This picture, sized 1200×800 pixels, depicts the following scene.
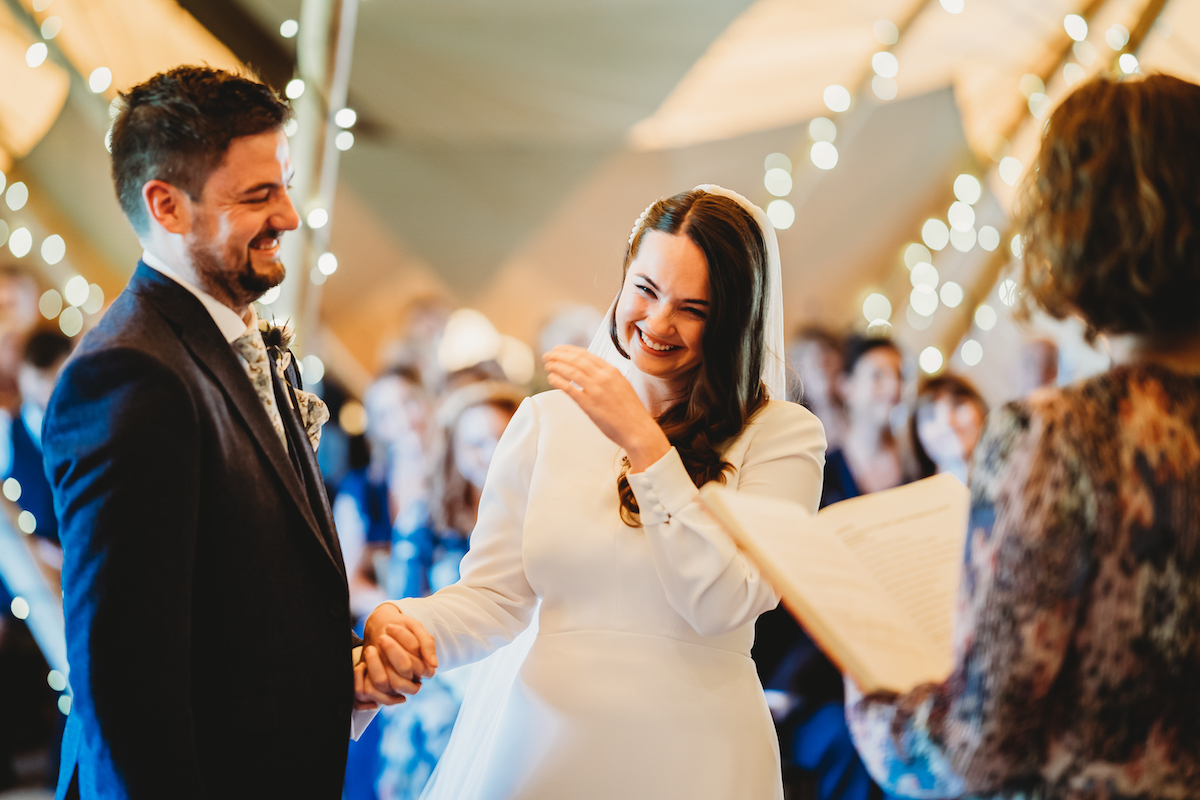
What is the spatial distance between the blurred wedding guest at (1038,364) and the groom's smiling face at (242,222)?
12.8 ft

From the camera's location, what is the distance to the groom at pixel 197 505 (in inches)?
49.9

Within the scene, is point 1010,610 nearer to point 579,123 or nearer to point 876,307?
point 876,307

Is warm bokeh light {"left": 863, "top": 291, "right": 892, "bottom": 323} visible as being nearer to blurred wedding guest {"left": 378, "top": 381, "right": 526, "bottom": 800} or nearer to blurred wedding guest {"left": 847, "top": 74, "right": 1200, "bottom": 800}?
blurred wedding guest {"left": 378, "top": 381, "right": 526, "bottom": 800}

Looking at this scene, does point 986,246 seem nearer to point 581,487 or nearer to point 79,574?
point 581,487

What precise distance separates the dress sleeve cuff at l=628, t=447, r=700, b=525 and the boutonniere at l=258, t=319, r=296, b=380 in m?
0.67

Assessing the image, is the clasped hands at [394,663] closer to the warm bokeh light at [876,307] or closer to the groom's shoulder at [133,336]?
the groom's shoulder at [133,336]

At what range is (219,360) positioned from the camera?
1.48m

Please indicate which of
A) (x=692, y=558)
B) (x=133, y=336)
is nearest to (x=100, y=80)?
(x=133, y=336)

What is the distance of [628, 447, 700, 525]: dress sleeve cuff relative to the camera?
1.58m

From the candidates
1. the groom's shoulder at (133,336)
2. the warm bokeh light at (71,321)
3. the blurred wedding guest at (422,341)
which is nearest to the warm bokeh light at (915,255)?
the blurred wedding guest at (422,341)

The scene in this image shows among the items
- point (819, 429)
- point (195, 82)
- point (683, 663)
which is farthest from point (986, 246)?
point (195, 82)

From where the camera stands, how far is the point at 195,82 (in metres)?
1.50

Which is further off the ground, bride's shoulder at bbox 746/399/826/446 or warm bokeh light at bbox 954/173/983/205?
bride's shoulder at bbox 746/399/826/446

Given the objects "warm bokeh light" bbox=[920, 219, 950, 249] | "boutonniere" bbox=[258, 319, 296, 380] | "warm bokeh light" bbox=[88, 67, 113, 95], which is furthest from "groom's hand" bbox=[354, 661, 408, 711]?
"warm bokeh light" bbox=[920, 219, 950, 249]
